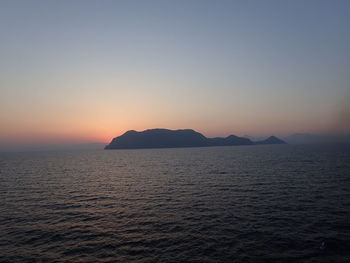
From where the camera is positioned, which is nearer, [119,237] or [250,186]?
[119,237]

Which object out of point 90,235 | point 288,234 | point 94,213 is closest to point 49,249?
point 90,235

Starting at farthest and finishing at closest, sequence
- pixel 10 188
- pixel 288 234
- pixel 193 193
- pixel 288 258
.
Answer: pixel 10 188 → pixel 193 193 → pixel 288 234 → pixel 288 258

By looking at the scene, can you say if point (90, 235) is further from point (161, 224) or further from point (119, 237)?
point (161, 224)

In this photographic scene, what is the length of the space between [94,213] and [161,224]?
43.3 ft

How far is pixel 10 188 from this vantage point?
60.3 meters

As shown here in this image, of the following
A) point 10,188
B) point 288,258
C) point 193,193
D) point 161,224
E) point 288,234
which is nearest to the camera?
point 288,258

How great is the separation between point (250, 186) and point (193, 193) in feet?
49.4

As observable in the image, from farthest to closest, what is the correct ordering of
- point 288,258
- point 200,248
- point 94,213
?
point 94,213 < point 200,248 < point 288,258

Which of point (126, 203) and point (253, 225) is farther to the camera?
point (126, 203)

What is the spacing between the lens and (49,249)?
80.5ft

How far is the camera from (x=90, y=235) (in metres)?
28.3

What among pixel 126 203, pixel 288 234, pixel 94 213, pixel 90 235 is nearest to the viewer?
pixel 288 234

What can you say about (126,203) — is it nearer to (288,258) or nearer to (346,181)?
(288,258)

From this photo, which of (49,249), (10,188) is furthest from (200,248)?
(10,188)
